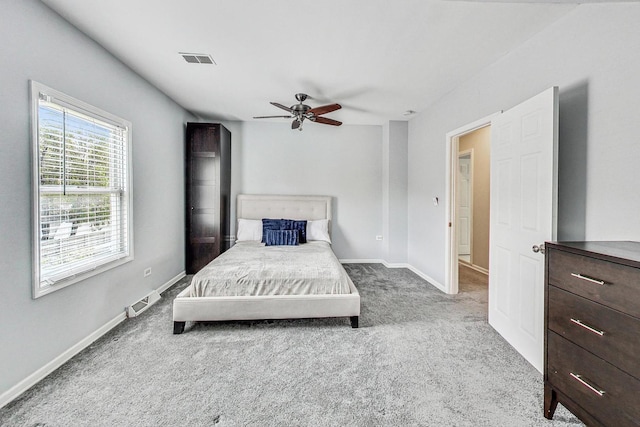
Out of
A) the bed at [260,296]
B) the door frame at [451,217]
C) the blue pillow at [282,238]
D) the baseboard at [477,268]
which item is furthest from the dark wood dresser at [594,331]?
the baseboard at [477,268]

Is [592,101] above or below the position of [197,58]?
below

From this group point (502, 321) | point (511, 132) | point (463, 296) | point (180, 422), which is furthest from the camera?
point (463, 296)

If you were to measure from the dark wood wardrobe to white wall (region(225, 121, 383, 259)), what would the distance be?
60cm

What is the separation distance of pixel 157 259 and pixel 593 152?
4.38 m

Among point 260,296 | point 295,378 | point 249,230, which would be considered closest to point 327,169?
Answer: point 249,230

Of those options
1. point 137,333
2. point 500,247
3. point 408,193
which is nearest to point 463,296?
point 500,247

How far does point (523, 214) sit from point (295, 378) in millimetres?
2144

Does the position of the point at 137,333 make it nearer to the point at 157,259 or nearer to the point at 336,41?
the point at 157,259

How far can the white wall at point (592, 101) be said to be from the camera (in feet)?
5.09

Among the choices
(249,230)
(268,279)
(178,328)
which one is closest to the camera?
(178,328)

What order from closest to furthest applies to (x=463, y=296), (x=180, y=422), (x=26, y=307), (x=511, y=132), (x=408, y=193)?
(x=180, y=422), (x=26, y=307), (x=511, y=132), (x=463, y=296), (x=408, y=193)

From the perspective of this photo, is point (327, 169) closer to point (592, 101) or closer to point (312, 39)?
point (312, 39)

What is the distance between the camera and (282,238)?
12.9 ft

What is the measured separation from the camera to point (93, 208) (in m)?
2.38
